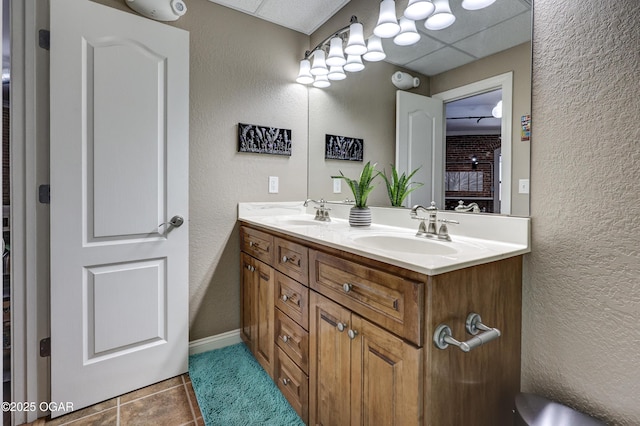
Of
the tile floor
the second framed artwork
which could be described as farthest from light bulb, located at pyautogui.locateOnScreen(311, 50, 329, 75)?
the tile floor

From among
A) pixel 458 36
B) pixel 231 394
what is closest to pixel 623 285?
pixel 458 36

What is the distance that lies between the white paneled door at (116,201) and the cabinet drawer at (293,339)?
612 mm

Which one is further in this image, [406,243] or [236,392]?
[236,392]

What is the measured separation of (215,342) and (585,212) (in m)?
2.03

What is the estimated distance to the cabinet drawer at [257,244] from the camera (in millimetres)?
1637

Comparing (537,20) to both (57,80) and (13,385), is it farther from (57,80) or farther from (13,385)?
(13,385)

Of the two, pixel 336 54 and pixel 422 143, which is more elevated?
pixel 336 54

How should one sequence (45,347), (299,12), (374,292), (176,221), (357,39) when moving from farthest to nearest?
1. (299,12)
2. (357,39)
3. (176,221)
4. (45,347)
5. (374,292)

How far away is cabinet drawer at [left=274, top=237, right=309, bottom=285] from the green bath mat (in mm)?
637

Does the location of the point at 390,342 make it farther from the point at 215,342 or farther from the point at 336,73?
the point at 336,73

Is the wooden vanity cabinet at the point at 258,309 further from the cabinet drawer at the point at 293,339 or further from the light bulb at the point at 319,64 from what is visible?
the light bulb at the point at 319,64

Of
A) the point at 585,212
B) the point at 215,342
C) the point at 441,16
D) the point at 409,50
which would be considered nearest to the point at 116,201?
the point at 215,342

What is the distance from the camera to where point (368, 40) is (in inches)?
71.0

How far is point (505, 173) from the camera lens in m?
1.21
